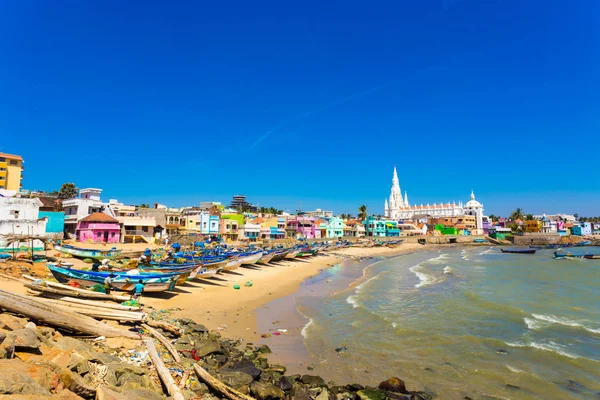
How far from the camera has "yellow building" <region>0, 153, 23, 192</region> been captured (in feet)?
191

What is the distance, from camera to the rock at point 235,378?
8.49 m

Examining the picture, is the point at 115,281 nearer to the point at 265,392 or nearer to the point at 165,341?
Result: the point at 165,341

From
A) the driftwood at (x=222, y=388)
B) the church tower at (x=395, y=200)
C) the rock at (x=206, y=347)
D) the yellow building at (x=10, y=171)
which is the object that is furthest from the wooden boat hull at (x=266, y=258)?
the church tower at (x=395, y=200)

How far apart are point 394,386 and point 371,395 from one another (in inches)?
37.1

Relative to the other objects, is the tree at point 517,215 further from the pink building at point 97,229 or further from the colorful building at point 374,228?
the pink building at point 97,229

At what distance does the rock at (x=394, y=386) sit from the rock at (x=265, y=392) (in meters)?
2.92

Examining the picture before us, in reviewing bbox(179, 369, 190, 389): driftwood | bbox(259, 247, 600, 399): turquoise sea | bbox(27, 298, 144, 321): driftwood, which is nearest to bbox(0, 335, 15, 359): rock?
bbox(179, 369, 190, 389): driftwood

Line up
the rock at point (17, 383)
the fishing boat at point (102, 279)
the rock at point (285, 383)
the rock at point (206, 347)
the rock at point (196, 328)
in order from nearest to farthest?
1. the rock at point (17, 383)
2. the rock at point (285, 383)
3. the rock at point (206, 347)
4. the rock at point (196, 328)
5. the fishing boat at point (102, 279)

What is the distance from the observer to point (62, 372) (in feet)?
19.4

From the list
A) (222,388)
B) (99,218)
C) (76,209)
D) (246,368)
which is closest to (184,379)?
(222,388)

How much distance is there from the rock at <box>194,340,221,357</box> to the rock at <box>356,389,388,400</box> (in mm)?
4381

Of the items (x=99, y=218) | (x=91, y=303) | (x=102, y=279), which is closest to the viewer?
(x=91, y=303)

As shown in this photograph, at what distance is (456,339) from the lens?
14.1m

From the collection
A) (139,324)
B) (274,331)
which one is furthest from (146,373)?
(274,331)
